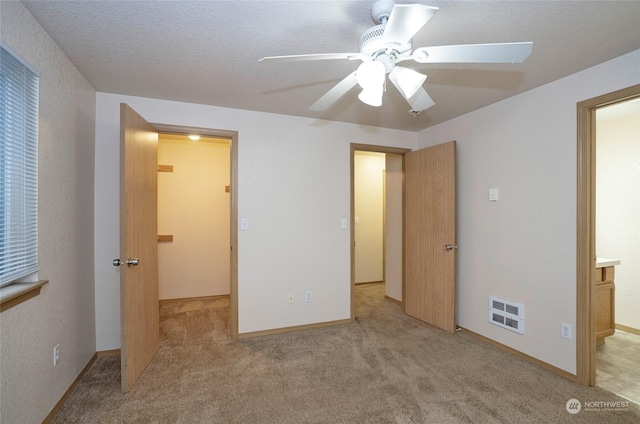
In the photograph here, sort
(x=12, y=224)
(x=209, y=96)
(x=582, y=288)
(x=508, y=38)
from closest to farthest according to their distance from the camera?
(x=12, y=224) → (x=508, y=38) → (x=582, y=288) → (x=209, y=96)

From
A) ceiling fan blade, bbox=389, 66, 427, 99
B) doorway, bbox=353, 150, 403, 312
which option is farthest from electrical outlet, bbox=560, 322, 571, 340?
doorway, bbox=353, 150, 403, 312

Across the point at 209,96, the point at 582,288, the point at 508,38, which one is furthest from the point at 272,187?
the point at 582,288

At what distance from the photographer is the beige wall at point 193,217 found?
4.22m

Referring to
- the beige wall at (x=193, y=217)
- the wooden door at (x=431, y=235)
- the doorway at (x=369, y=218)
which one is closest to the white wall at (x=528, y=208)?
the wooden door at (x=431, y=235)

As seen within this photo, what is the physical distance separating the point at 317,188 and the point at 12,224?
7.87ft

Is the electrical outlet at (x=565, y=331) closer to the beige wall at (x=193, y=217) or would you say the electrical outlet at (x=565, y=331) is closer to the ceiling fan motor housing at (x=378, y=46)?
the ceiling fan motor housing at (x=378, y=46)

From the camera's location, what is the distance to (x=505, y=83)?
2367 mm

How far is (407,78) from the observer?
149cm

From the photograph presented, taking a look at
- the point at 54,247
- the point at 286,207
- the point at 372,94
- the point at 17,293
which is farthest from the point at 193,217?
the point at 372,94

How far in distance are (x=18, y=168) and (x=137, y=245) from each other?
35.3 inches

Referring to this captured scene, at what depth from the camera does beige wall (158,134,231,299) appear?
422cm

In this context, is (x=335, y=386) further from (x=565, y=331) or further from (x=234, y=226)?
(x=565, y=331)

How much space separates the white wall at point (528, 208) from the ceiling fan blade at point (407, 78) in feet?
5.27

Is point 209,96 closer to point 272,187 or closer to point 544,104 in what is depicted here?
point 272,187
